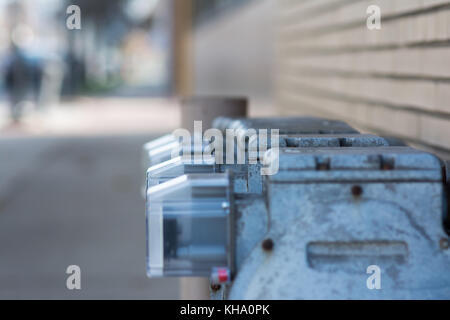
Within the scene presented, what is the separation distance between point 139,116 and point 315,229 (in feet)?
58.9

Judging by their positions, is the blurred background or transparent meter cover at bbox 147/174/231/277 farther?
the blurred background

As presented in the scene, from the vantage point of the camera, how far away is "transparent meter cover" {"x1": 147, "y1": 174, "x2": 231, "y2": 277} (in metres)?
1.84

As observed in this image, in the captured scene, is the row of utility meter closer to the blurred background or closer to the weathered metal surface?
the weathered metal surface

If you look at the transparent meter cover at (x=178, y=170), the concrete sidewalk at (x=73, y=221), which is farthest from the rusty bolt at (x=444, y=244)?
the concrete sidewalk at (x=73, y=221)

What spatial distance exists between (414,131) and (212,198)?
2.26 meters

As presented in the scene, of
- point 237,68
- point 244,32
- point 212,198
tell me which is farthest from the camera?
point 237,68

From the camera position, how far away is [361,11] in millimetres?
4957

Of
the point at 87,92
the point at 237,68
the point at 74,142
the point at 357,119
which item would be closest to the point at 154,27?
the point at 87,92

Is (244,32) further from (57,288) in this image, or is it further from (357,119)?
(57,288)

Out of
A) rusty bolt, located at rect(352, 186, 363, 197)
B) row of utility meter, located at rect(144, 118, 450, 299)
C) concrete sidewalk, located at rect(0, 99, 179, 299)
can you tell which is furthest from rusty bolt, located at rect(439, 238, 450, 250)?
concrete sidewalk, located at rect(0, 99, 179, 299)

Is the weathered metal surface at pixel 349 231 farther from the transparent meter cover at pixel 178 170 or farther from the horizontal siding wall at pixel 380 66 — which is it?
the horizontal siding wall at pixel 380 66

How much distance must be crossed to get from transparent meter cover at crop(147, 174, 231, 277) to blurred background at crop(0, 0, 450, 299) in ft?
5.80

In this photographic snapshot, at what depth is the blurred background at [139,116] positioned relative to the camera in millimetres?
3914

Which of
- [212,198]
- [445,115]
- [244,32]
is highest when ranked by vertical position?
[244,32]
